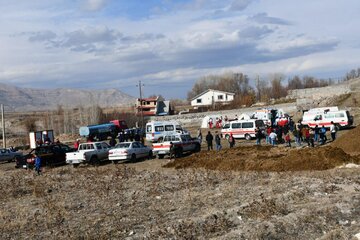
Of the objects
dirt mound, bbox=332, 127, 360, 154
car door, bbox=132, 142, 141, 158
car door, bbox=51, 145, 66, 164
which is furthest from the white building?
dirt mound, bbox=332, 127, 360, 154

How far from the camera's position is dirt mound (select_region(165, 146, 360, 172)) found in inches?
826

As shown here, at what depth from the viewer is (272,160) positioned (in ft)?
74.6

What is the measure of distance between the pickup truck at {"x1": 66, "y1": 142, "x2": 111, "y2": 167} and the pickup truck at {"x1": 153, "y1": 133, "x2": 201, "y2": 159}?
349 cm

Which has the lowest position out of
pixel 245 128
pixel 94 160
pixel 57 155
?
pixel 94 160

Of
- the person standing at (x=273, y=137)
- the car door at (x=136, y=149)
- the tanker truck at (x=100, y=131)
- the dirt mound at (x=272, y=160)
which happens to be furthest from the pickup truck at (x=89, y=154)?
the tanker truck at (x=100, y=131)

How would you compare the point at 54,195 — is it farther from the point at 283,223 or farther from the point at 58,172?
the point at 283,223

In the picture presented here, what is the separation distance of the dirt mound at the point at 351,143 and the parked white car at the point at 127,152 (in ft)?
38.8

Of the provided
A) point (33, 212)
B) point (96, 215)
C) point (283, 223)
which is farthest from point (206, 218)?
point (33, 212)

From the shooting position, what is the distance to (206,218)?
39.0 ft

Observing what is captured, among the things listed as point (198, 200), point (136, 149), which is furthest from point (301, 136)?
point (198, 200)

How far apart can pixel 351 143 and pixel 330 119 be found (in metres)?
15.0

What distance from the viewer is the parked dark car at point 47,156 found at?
31.1 metres

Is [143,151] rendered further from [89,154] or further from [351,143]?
[351,143]

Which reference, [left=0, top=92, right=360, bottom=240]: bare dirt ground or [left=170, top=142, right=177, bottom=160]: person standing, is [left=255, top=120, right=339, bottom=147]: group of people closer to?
[left=0, top=92, right=360, bottom=240]: bare dirt ground
